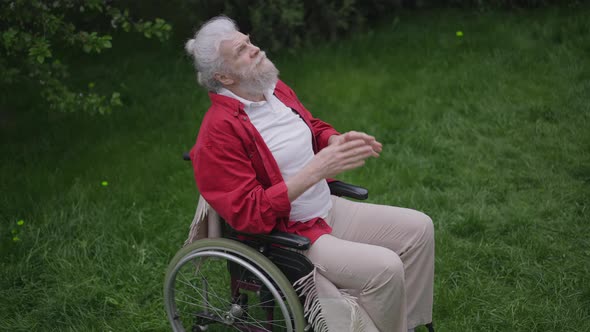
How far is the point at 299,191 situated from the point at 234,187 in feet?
0.81

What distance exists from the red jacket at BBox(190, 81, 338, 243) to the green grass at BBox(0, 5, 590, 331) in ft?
3.30

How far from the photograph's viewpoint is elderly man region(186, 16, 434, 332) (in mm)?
2314

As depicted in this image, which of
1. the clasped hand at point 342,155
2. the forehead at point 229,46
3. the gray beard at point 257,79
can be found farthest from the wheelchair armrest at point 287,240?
the forehead at point 229,46

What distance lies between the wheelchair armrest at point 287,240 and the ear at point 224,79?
0.64 metres

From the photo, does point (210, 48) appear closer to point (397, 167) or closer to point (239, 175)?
point (239, 175)

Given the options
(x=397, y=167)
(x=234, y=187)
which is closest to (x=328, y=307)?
(x=234, y=187)

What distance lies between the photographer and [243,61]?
2.51 metres

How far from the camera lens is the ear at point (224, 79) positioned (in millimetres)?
2529

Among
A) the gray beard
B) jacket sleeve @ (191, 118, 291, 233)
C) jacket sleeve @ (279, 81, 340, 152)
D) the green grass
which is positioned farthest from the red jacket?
the green grass

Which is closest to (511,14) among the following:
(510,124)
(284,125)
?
(510,124)

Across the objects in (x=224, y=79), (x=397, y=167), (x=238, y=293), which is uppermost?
(x=224, y=79)

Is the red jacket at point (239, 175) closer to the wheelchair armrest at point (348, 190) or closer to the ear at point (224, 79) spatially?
the ear at point (224, 79)

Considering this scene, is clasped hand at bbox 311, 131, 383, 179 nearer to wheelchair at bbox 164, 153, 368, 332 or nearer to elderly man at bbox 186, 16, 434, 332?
elderly man at bbox 186, 16, 434, 332

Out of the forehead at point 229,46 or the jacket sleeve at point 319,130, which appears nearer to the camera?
the forehead at point 229,46
